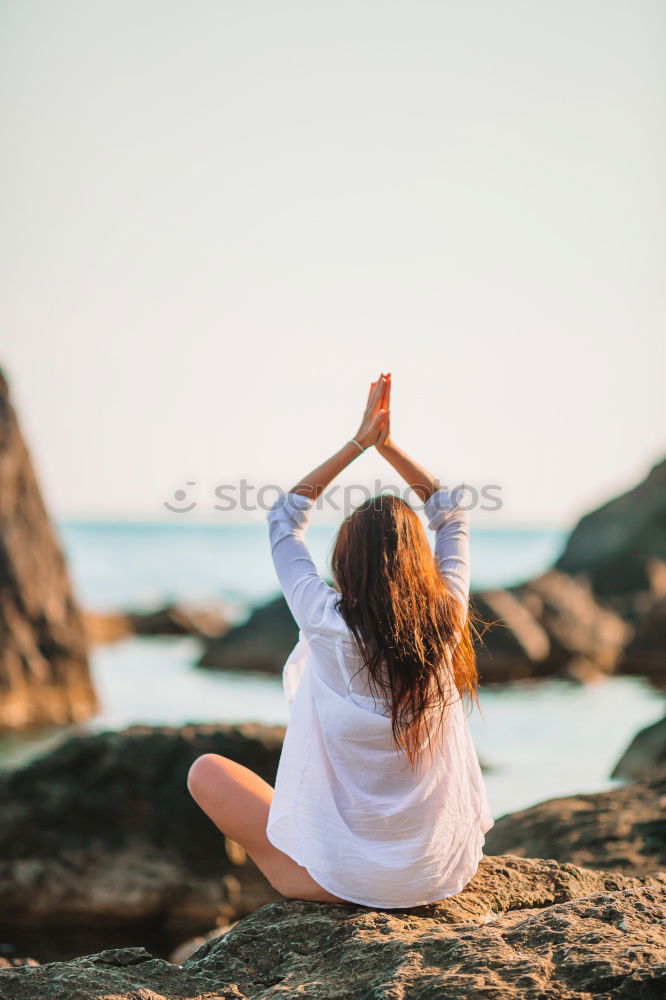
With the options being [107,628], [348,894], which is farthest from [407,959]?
[107,628]

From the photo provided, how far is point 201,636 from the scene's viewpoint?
21484mm

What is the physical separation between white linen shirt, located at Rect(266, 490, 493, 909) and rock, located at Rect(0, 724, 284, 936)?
7.58 ft

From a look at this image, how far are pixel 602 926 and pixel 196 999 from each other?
1.07 m

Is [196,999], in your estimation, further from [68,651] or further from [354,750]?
[68,651]

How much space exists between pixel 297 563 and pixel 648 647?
14379 mm

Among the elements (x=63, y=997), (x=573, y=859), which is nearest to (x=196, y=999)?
(x=63, y=997)

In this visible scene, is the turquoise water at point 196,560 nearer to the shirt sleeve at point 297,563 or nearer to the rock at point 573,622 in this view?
the rock at point 573,622

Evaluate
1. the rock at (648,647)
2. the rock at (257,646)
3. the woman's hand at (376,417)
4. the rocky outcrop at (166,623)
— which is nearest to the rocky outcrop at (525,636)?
the rock at (257,646)

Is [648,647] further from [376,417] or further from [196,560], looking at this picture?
[196,560]

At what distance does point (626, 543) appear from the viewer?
2005 cm

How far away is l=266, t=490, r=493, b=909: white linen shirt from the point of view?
3.14 metres

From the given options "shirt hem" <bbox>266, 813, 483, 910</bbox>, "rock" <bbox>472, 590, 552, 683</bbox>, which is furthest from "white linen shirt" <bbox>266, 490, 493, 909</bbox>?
"rock" <bbox>472, 590, 552, 683</bbox>

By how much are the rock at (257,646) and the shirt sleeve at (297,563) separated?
41.3 ft

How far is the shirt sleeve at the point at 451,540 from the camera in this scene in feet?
11.0
